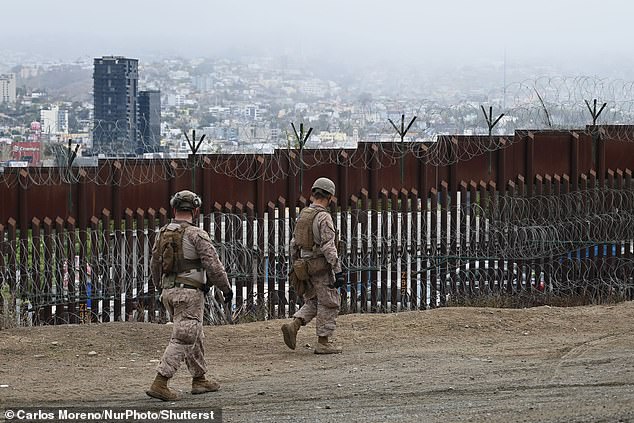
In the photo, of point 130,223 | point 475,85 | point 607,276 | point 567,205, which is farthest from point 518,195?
point 475,85

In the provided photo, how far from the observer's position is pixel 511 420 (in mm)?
7660

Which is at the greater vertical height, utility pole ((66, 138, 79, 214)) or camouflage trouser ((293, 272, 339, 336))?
utility pole ((66, 138, 79, 214))

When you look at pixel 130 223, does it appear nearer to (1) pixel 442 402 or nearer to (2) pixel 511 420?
(1) pixel 442 402

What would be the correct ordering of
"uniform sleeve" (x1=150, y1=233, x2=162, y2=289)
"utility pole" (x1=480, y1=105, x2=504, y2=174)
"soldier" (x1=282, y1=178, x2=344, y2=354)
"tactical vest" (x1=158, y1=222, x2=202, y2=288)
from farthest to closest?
1. "utility pole" (x1=480, y1=105, x2=504, y2=174)
2. "soldier" (x1=282, y1=178, x2=344, y2=354)
3. "uniform sleeve" (x1=150, y1=233, x2=162, y2=289)
4. "tactical vest" (x1=158, y1=222, x2=202, y2=288)

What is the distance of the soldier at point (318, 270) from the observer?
35.6ft

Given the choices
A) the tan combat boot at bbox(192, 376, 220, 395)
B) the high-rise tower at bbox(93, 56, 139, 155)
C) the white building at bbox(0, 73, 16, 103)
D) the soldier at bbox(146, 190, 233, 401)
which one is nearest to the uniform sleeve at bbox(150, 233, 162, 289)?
the soldier at bbox(146, 190, 233, 401)

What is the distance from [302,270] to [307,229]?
0.40 meters

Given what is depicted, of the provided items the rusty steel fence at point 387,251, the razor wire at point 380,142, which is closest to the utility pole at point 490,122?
the razor wire at point 380,142

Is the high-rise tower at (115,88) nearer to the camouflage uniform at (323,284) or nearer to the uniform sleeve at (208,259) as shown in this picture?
the camouflage uniform at (323,284)

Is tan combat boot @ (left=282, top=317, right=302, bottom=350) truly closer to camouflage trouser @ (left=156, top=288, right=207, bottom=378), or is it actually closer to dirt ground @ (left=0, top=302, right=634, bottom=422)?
dirt ground @ (left=0, top=302, right=634, bottom=422)

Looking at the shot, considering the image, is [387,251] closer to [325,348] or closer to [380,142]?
[380,142]

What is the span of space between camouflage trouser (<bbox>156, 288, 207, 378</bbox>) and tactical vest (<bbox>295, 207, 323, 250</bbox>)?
7.34 ft

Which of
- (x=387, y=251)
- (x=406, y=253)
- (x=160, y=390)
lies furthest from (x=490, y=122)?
(x=160, y=390)

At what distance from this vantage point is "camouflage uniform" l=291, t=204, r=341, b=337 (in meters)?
10.8
